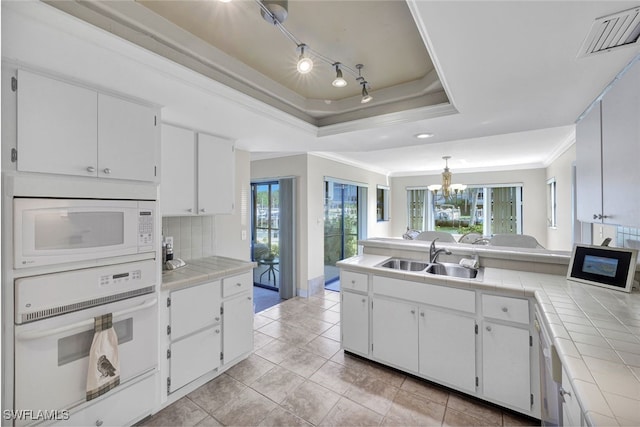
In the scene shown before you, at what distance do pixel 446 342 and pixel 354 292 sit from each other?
2.73ft

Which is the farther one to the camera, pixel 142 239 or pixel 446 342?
pixel 446 342

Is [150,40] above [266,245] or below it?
above

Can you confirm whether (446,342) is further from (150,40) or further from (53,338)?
(150,40)

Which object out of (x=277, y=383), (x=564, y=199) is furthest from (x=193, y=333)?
(x=564, y=199)

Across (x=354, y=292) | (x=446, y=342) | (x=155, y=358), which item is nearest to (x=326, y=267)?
(x=354, y=292)

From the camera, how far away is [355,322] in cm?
259

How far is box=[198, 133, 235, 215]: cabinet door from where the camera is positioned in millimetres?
2535

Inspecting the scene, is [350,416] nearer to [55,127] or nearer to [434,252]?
[434,252]

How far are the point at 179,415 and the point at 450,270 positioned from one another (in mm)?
2464

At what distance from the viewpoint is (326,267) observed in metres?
5.27

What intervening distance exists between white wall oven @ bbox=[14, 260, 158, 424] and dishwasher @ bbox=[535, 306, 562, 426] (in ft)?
7.56

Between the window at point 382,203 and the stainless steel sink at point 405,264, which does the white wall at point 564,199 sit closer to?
the stainless steel sink at point 405,264

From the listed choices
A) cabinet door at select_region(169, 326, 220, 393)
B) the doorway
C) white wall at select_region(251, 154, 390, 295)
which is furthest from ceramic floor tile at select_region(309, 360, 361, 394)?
the doorway

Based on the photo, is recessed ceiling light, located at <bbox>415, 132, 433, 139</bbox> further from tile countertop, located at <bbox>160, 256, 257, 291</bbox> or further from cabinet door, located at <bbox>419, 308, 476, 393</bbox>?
tile countertop, located at <bbox>160, 256, 257, 291</bbox>
